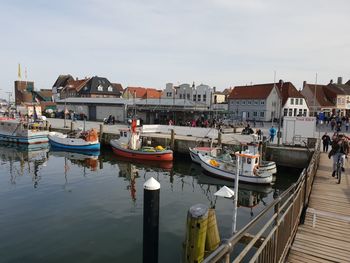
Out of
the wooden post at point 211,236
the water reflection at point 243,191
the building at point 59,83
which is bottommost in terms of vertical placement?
the water reflection at point 243,191

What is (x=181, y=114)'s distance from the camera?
4791cm

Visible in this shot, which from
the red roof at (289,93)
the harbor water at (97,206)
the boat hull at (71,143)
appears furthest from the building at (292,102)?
the boat hull at (71,143)

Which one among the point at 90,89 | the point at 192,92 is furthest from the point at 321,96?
the point at 90,89

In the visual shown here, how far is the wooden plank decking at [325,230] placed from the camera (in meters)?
7.03

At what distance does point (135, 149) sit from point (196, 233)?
939 inches

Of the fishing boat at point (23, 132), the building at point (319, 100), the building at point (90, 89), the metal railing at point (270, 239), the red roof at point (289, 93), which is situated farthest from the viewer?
the building at point (90, 89)

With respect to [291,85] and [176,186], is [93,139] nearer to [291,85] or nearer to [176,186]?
[176,186]

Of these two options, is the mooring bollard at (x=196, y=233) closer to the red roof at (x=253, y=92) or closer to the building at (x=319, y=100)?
the red roof at (x=253, y=92)

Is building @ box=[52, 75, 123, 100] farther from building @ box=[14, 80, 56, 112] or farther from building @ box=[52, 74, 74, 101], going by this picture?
building @ box=[14, 80, 56, 112]

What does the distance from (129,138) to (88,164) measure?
547cm

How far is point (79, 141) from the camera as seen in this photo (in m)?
34.7

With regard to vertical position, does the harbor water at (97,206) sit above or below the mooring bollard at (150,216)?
below

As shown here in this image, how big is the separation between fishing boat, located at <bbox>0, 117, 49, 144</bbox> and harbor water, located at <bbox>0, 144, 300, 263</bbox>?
986 centimetres

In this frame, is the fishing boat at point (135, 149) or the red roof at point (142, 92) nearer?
Answer: the fishing boat at point (135, 149)
